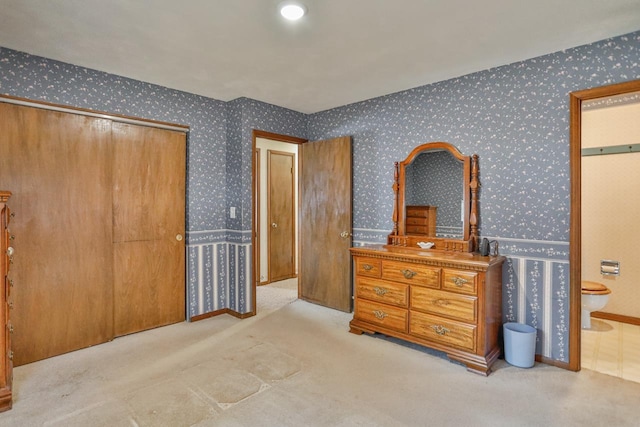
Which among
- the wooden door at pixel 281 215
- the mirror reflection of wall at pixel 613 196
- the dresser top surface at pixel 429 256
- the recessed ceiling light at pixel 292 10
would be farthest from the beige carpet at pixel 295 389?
the wooden door at pixel 281 215

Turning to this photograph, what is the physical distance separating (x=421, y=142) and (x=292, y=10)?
75.5 inches

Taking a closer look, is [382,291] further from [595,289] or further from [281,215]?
[281,215]

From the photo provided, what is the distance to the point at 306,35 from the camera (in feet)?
8.08

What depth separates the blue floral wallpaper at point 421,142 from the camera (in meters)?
2.72

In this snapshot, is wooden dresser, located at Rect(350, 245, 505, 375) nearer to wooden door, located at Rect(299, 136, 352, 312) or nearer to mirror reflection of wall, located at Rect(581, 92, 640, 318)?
wooden door, located at Rect(299, 136, 352, 312)

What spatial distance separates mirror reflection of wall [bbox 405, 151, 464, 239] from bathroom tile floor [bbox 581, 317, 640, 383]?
4.72 feet

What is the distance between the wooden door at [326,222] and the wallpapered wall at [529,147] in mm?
1093

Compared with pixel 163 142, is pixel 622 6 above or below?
above

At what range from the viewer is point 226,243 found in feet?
13.5

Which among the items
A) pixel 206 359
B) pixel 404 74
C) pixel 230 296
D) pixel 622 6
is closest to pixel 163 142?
pixel 230 296

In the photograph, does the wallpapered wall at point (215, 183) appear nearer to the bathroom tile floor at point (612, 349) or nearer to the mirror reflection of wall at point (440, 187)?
the mirror reflection of wall at point (440, 187)

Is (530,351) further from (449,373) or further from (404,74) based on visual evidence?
(404,74)

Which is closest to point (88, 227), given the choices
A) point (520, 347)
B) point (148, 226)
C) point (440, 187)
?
point (148, 226)

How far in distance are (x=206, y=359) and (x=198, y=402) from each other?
2.08 ft
